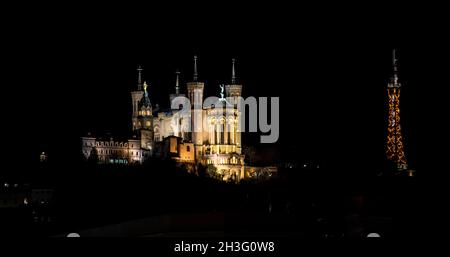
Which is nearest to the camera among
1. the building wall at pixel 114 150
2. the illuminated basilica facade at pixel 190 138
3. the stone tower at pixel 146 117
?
the building wall at pixel 114 150

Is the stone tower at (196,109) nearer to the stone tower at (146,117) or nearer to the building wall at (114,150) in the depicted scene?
the stone tower at (146,117)

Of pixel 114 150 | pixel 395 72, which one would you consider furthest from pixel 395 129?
pixel 114 150

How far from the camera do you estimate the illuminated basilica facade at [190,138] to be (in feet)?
242

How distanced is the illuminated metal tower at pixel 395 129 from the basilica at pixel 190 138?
835 cm

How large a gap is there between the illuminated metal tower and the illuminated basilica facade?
10.2 metres

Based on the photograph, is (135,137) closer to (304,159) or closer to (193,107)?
(193,107)

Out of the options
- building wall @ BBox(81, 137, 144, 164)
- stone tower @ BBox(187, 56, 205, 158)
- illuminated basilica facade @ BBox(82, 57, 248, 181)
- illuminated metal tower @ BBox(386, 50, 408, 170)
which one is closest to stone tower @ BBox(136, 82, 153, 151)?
illuminated basilica facade @ BBox(82, 57, 248, 181)

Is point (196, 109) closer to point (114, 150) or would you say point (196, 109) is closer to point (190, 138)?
point (190, 138)

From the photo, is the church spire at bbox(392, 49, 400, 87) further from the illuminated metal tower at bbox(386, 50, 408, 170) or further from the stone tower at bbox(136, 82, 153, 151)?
the stone tower at bbox(136, 82, 153, 151)

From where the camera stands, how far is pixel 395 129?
77938 mm

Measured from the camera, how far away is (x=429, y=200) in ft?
187

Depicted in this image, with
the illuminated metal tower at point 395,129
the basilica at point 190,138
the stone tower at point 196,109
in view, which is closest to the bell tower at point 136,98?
the basilica at point 190,138

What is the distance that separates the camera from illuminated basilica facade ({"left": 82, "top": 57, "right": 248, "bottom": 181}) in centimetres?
7381
